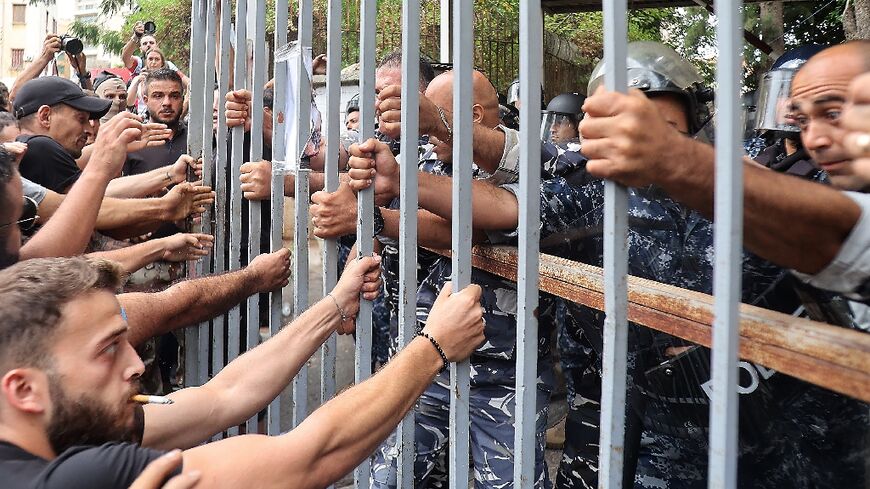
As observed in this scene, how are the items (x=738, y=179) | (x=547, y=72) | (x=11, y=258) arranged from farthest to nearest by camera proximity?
(x=547, y=72)
(x=11, y=258)
(x=738, y=179)

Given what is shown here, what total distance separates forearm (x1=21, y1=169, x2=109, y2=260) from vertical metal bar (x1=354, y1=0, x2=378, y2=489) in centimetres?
122

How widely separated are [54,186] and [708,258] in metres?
3.27

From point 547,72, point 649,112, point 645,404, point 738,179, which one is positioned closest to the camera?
point 738,179

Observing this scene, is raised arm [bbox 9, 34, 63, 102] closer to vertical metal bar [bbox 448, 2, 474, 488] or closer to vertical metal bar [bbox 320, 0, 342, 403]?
vertical metal bar [bbox 320, 0, 342, 403]

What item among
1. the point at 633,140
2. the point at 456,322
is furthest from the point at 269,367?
the point at 633,140

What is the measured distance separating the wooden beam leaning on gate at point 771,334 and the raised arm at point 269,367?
77 cm

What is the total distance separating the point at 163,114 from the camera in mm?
4855

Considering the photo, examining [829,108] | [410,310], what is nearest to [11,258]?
[410,310]

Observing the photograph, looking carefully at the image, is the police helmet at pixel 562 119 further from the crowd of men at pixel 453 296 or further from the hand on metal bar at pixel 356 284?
the hand on metal bar at pixel 356 284

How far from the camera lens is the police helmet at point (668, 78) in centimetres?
251

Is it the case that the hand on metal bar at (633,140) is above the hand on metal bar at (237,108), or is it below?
below

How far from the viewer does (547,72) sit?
10.8 meters

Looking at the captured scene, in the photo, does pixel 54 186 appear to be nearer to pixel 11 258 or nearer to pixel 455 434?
pixel 11 258

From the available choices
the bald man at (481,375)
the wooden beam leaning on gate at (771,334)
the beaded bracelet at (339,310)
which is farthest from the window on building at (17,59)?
the wooden beam leaning on gate at (771,334)
